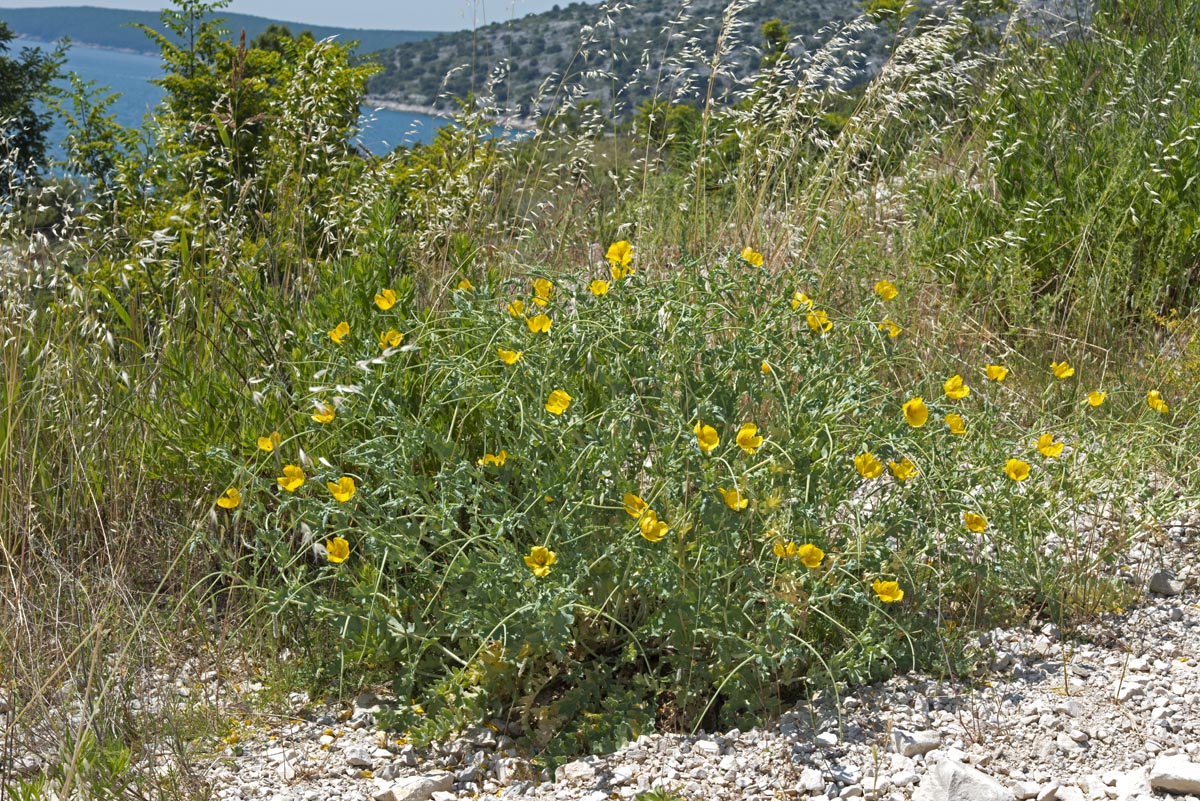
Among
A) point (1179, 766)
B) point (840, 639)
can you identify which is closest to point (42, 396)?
point (840, 639)

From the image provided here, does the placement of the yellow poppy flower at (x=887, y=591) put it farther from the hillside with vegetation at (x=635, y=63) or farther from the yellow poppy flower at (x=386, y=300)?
the hillside with vegetation at (x=635, y=63)

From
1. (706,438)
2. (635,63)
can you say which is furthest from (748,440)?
(635,63)

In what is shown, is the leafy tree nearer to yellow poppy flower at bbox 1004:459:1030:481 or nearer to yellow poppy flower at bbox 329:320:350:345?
yellow poppy flower at bbox 329:320:350:345

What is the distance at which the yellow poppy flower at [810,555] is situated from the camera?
80.4 inches

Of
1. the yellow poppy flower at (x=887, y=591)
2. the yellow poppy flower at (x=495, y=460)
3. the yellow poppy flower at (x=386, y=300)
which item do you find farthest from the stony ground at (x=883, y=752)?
the yellow poppy flower at (x=386, y=300)

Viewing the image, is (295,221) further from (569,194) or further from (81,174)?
(569,194)

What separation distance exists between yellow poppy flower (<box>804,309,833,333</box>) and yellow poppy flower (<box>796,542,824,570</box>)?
61 cm

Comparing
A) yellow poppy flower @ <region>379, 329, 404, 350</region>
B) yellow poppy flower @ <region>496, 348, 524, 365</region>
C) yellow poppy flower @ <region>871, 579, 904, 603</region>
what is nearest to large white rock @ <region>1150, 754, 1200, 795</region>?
yellow poppy flower @ <region>871, 579, 904, 603</region>

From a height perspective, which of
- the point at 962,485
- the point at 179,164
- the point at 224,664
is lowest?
the point at 224,664

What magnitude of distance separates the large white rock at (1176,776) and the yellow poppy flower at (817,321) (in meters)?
1.11

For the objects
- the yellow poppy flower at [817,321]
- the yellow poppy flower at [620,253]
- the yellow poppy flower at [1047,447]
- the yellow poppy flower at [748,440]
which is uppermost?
the yellow poppy flower at [620,253]

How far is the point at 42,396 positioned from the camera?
2746mm

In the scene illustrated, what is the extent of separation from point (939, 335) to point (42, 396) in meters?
2.80

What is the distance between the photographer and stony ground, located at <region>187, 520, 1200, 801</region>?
197cm
